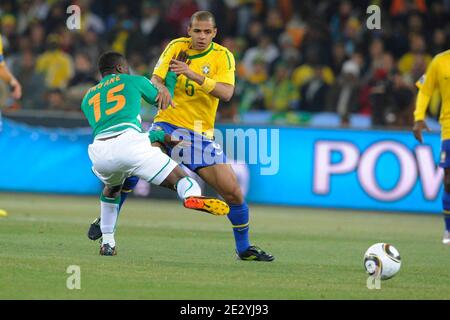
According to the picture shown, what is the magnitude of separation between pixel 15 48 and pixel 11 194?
214 inches

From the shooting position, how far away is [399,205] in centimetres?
1750

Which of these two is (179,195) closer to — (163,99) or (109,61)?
(163,99)

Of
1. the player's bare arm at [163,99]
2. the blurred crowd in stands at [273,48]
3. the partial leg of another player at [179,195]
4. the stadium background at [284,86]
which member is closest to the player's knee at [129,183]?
the partial leg of another player at [179,195]

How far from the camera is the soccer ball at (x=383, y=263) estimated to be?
9094 mm

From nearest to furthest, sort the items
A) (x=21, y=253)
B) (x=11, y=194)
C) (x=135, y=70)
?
(x=21, y=253), (x=11, y=194), (x=135, y=70)

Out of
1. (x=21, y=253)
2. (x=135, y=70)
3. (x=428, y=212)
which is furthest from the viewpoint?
(x=135, y=70)

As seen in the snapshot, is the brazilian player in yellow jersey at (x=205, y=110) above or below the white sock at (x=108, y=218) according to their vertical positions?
above

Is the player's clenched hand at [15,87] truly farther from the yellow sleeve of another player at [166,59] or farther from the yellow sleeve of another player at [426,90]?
the yellow sleeve of another player at [426,90]

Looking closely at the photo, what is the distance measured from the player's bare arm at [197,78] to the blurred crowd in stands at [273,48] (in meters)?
8.36

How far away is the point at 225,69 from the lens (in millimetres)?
10570

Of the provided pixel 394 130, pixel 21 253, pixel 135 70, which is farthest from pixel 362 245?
pixel 135 70

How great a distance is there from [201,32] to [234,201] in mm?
1640

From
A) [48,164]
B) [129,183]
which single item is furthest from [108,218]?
[48,164]
